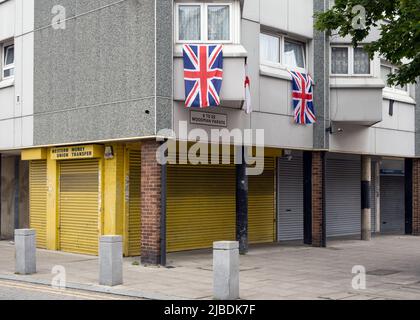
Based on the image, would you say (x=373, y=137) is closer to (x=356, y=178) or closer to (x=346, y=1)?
(x=356, y=178)

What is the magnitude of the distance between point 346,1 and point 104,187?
7.68 meters

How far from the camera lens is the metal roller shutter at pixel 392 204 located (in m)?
26.5

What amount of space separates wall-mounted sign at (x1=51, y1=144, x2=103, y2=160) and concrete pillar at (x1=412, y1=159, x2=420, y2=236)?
13.3 meters

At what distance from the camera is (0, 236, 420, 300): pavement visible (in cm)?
1121

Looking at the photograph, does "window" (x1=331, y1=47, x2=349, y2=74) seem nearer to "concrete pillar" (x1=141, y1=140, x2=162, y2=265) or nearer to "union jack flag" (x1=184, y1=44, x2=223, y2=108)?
"union jack flag" (x1=184, y1=44, x2=223, y2=108)

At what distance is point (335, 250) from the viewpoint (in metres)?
18.5

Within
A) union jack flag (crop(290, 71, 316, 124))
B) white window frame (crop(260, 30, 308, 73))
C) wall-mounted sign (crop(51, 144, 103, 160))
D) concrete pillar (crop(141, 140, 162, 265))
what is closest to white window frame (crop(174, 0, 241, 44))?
white window frame (crop(260, 30, 308, 73))

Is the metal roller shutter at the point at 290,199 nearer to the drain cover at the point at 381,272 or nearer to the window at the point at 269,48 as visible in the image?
the window at the point at 269,48

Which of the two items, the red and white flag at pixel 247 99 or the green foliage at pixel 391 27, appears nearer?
the green foliage at pixel 391 27

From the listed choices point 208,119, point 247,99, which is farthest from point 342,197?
point 208,119

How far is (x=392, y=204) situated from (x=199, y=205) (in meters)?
12.0

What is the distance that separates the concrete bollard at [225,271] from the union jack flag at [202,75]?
15.6 feet

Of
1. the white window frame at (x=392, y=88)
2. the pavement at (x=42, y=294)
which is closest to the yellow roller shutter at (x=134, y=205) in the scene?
the pavement at (x=42, y=294)

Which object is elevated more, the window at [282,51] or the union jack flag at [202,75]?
the window at [282,51]
